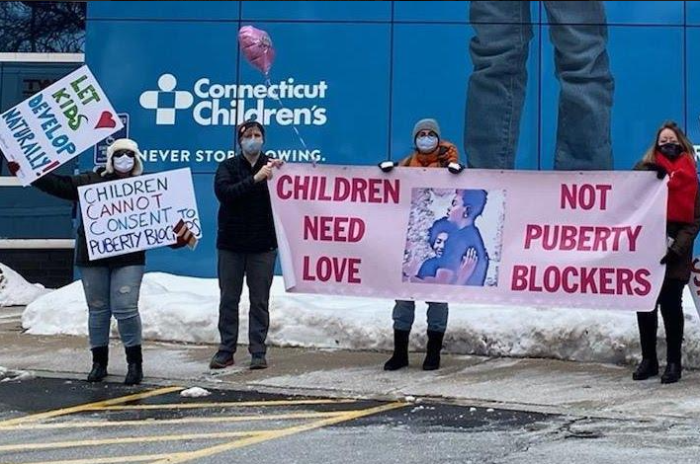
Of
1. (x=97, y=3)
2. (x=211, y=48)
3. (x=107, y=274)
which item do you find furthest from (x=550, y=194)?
(x=97, y=3)

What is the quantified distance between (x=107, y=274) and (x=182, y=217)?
0.71m

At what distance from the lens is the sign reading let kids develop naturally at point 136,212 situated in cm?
794

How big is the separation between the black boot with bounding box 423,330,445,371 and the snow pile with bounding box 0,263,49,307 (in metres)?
6.92

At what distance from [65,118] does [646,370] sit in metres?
4.54

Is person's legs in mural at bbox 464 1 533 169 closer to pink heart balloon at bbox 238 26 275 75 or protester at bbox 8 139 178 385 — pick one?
pink heart balloon at bbox 238 26 275 75

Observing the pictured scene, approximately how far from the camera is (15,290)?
13805 millimetres

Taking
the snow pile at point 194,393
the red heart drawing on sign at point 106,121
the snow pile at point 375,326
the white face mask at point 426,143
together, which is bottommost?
the snow pile at point 194,393

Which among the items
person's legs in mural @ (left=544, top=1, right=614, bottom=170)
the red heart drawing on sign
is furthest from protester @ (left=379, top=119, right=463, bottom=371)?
person's legs in mural @ (left=544, top=1, right=614, bottom=170)

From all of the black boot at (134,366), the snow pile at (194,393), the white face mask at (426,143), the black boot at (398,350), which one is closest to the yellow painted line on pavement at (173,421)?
the snow pile at (194,393)

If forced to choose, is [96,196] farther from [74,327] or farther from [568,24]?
[568,24]

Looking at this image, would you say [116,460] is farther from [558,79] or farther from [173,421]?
[558,79]

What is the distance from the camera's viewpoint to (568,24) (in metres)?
13.2

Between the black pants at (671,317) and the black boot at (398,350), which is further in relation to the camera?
the black boot at (398,350)

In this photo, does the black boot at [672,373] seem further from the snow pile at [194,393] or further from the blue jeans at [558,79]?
the blue jeans at [558,79]
